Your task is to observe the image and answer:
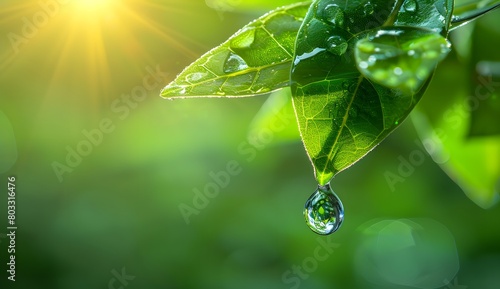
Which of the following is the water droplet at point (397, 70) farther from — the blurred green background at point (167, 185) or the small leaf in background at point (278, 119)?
the blurred green background at point (167, 185)

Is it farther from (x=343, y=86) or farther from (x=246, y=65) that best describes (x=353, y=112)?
(x=246, y=65)

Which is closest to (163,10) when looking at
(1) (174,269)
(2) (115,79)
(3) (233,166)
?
(2) (115,79)

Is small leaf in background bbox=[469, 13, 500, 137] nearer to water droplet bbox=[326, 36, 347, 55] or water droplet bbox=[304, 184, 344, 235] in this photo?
water droplet bbox=[304, 184, 344, 235]

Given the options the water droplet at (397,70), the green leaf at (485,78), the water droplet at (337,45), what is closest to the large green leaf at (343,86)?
the water droplet at (337,45)

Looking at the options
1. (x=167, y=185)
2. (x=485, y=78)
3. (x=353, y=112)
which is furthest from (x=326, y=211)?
(x=167, y=185)

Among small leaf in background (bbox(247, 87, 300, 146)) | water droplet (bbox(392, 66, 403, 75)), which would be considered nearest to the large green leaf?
water droplet (bbox(392, 66, 403, 75))

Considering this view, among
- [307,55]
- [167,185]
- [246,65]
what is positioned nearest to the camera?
[307,55]
